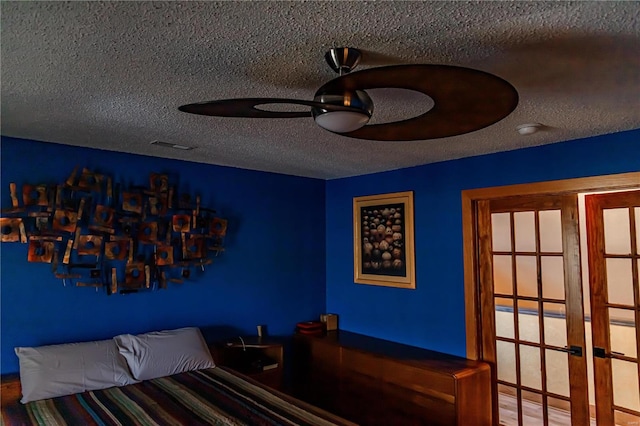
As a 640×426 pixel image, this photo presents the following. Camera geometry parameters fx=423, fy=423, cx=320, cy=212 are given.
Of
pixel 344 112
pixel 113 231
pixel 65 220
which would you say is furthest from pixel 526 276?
pixel 65 220

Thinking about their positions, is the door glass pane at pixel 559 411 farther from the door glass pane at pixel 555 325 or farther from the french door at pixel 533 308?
the door glass pane at pixel 555 325

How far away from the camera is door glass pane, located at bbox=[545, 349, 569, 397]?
292 centimetres

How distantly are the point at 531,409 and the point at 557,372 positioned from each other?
1.13 feet

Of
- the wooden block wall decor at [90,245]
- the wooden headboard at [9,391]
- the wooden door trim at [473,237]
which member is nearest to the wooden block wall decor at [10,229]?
the wooden block wall decor at [90,245]

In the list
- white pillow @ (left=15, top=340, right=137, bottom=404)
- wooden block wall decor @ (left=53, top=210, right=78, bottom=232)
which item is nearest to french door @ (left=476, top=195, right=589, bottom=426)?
white pillow @ (left=15, top=340, right=137, bottom=404)

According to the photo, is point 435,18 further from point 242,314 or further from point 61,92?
point 242,314

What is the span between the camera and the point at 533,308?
3064mm

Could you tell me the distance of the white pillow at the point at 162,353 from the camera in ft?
9.61

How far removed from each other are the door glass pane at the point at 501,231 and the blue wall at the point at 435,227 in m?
0.25

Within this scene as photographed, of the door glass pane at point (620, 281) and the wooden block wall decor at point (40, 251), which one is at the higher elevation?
the wooden block wall decor at point (40, 251)

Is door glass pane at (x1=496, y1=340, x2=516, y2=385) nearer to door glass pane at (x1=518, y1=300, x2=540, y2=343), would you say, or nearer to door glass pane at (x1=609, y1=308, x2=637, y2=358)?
door glass pane at (x1=518, y1=300, x2=540, y2=343)

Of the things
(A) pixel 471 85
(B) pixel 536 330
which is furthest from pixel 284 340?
(A) pixel 471 85

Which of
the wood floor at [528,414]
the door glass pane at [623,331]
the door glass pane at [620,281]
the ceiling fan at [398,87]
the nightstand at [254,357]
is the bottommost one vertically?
the wood floor at [528,414]

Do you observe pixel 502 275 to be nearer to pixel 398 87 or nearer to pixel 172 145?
pixel 398 87
